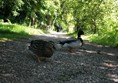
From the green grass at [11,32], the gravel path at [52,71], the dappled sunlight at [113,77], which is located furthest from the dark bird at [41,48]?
the green grass at [11,32]

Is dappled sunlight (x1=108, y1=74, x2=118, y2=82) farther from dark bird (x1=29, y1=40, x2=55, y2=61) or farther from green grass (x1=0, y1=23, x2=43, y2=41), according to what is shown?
green grass (x1=0, y1=23, x2=43, y2=41)

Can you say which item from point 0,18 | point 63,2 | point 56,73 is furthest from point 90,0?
point 56,73

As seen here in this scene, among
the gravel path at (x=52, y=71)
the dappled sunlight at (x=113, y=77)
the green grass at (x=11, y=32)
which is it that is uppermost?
the green grass at (x=11, y=32)

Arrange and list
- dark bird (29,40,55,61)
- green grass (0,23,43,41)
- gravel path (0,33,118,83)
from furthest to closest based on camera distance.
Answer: green grass (0,23,43,41) < dark bird (29,40,55,61) < gravel path (0,33,118,83)

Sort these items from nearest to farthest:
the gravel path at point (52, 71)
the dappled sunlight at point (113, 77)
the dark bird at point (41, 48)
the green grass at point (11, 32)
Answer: the gravel path at point (52, 71), the dappled sunlight at point (113, 77), the dark bird at point (41, 48), the green grass at point (11, 32)

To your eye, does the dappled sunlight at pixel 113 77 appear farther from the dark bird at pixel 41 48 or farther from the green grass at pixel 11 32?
the green grass at pixel 11 32

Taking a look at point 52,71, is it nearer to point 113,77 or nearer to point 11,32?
point 113,77

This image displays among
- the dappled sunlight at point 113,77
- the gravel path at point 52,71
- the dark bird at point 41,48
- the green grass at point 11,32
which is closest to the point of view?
the gravel path at point 52,71

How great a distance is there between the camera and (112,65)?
15250mm

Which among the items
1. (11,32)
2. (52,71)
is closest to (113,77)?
(52,71)

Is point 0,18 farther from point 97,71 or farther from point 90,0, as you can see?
point 97,71

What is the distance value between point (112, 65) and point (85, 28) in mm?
47553

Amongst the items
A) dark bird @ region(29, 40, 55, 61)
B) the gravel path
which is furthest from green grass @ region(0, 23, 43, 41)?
dark bird @ region(29, 40, 55, 61)

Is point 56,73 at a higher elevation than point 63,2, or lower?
lower
